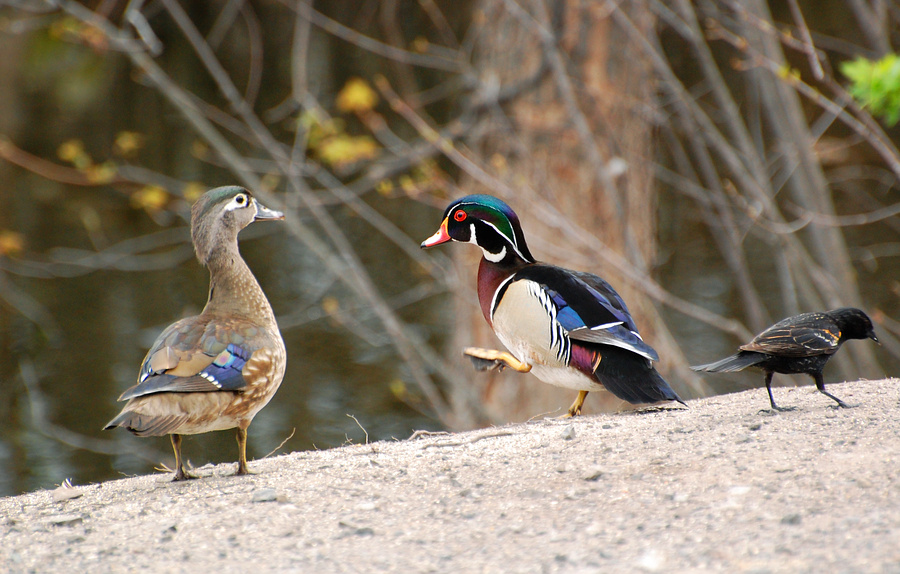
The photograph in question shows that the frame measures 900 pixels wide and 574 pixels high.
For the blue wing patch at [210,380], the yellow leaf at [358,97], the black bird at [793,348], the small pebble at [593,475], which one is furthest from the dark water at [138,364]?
the small pebble at [593,475]

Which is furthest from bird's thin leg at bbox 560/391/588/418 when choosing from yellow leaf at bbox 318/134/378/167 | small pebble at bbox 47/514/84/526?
yellow leaf at bbox 318/134/378/167

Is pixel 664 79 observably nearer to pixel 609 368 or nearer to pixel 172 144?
pixel 609 368

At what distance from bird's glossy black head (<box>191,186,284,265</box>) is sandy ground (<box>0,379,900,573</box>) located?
3.62 ft

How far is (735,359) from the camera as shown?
14.0 feet

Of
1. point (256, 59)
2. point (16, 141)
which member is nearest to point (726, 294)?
point (256, 59)

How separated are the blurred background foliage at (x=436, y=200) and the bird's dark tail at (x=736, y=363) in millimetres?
2096

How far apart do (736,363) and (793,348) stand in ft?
0.82

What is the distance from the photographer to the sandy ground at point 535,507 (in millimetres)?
2992

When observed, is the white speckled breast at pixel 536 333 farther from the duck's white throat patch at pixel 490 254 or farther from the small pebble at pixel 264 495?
the small pebble at pixel 264 495

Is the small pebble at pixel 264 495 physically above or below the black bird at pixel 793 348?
below

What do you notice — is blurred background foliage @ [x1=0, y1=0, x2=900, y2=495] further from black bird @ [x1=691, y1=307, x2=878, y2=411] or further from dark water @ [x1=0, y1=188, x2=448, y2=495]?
black bird @ [x1=691, y1=307, x2=878, y2=411]

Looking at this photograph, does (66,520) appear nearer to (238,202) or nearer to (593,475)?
(238,202)

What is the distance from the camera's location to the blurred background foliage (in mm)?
7902

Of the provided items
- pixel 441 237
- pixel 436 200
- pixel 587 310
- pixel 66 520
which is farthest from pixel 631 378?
pixel 436 200
